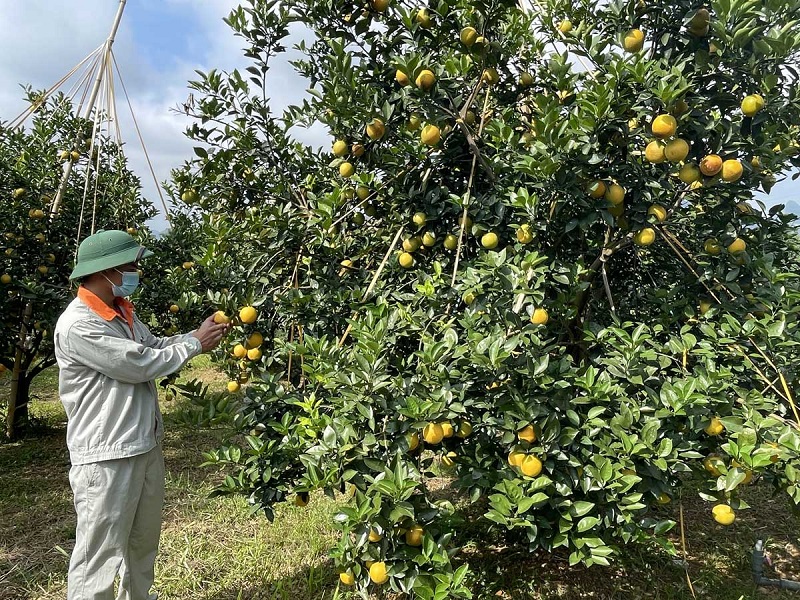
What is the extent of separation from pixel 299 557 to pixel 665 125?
2.43 metres

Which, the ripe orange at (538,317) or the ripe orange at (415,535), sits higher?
the ripe orange at (538,317)

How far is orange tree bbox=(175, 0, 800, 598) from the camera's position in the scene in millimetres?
1549

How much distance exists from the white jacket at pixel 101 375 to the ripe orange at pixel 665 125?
65.2 inches

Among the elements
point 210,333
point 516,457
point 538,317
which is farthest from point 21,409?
point 538,317

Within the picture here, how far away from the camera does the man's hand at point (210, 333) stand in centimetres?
187

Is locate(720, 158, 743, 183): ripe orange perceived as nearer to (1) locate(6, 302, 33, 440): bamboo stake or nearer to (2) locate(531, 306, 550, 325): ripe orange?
(2) locate(531, 306, 550, 325): ripe orange

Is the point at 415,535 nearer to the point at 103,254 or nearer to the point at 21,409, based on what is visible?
the point at 103,254

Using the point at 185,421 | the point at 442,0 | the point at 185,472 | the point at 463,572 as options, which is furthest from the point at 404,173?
the point at 185,472

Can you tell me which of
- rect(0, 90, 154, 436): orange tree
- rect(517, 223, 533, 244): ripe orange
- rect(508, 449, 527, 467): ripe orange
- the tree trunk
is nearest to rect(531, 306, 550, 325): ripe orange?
rect(517, 223, 533, 244): ripe orange

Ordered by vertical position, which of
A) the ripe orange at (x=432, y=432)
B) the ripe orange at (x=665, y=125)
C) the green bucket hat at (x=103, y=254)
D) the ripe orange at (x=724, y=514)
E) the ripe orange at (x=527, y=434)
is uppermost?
the ripe orange at (x=665, y=125)

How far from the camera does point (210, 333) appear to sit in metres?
1.88

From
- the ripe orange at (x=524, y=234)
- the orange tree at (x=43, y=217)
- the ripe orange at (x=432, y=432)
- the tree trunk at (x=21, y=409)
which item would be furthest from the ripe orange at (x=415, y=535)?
the tree trunk at (x=21, y=409)

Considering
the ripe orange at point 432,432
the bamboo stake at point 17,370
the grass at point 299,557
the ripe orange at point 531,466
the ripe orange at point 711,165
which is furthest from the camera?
the bamboo stake at point 17,370

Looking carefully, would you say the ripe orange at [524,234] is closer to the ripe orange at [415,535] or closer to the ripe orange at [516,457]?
the ripe orange at [516,457]
